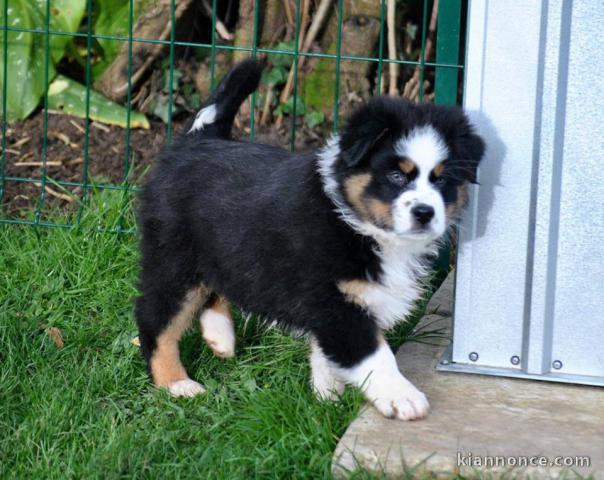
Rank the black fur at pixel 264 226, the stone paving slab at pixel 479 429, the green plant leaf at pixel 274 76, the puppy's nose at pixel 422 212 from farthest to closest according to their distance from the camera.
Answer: the green plant leaf at pixel 274 76, the black fur at pixel 264 226, the puppy's nose at pixel 422 212, the stone paving slab at pixel 479 429

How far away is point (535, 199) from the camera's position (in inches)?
140

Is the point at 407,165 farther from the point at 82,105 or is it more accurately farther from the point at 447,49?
the point at 82,105

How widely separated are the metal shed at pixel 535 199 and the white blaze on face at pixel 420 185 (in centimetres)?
44

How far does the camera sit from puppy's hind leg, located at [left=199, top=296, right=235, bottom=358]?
3926 millimetres

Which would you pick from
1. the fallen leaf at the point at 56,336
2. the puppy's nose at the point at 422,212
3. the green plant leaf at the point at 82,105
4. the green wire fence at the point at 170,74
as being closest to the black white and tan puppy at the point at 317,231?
the puppy's nose at the point at 422,212

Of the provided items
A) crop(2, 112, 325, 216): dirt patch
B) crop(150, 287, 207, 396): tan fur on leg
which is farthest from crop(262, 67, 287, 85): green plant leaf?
Answer: crop(150, 287, 207, 396): tan fur on leg

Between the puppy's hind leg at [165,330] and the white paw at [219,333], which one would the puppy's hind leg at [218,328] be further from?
the puppy's hind leg at [165,330]

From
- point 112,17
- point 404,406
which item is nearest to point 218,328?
point 404,406

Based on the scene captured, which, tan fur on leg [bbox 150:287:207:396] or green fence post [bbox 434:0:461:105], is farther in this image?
green fence post [bbox 434:0:461:105]

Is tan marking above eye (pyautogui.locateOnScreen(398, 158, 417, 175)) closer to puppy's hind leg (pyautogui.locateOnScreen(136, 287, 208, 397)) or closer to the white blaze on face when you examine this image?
the white blaze on face

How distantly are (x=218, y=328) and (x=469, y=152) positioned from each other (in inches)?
47.6

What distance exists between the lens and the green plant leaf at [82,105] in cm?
591

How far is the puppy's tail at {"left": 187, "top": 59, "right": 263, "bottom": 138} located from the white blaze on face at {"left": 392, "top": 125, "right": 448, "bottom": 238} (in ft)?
2.95

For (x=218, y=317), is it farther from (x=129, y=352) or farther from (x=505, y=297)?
(x=505, y=297)
